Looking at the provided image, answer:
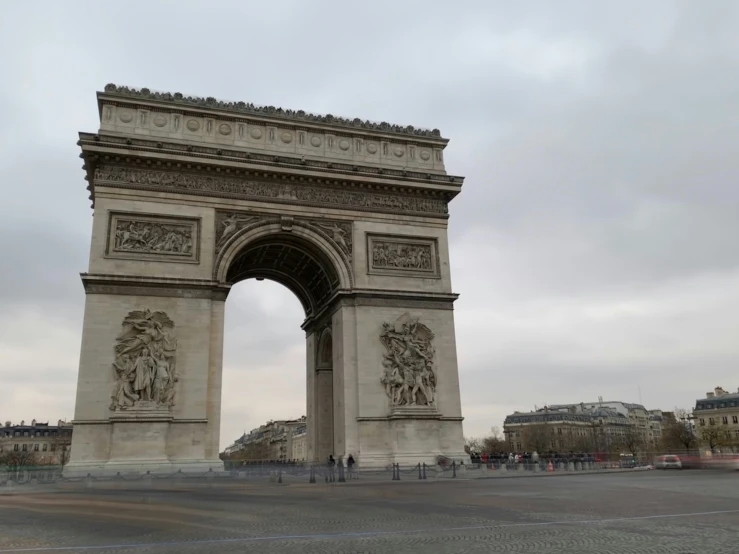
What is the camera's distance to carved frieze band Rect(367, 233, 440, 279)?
26.8m

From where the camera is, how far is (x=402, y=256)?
27156 mm

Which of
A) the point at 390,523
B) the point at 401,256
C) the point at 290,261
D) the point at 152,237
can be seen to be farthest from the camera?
the point at 290,261

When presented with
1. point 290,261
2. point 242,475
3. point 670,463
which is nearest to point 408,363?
point 290,261

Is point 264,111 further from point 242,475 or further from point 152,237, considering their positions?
point 242,475

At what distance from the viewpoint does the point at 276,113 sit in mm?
27219

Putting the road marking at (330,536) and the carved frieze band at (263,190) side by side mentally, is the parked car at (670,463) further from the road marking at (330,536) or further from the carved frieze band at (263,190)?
the road marking at (330,536)

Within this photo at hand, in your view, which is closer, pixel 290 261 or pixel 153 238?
pixel 153 238

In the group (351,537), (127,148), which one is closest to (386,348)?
(127,148)

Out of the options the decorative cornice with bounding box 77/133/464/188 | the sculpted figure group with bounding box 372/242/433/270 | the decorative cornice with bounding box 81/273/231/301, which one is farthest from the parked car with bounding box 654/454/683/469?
the decorative cornice with bounding box 81/273/231/301

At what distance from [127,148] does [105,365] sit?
8.25m

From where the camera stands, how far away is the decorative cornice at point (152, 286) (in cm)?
2283

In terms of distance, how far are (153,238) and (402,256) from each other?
10237 millimetres

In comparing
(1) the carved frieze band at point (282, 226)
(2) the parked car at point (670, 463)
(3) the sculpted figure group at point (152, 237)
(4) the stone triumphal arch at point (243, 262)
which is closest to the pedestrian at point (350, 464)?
(4) the stone triumphal arch at point (243, 262)

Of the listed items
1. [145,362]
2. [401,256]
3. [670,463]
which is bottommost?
[670,463]
